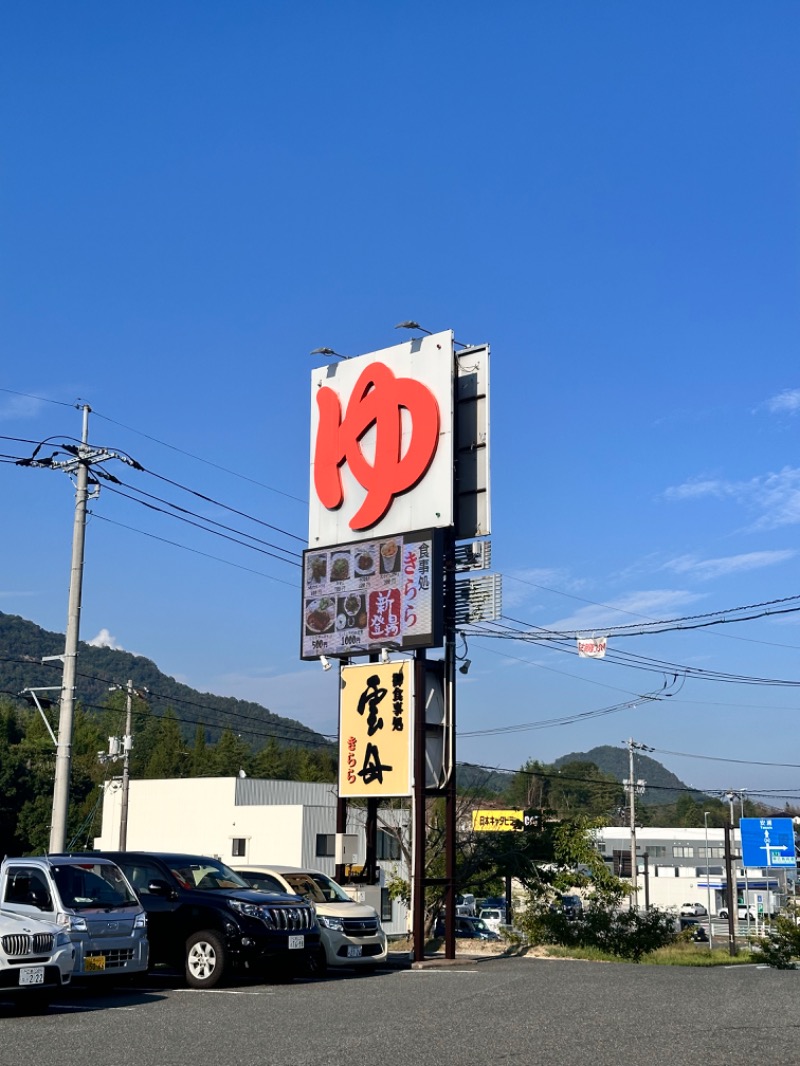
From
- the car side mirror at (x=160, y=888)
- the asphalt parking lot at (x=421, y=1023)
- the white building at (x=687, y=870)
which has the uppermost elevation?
the car side mirror at (x=160, y=888)

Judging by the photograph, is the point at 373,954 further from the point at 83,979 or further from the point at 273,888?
the point at 83,979

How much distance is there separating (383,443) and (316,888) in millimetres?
9078

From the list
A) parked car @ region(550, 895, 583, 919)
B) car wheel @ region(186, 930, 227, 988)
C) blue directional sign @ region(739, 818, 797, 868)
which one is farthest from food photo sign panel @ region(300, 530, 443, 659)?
blue directional sign @ region(739, 818, 797, 868)

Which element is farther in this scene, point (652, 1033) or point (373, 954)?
point (373, 954)

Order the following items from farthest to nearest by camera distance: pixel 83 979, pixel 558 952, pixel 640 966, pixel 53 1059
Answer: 1. pixel 558 952
2. pixel 640 966
3. pixel 83 979
4. pixel 53 1059

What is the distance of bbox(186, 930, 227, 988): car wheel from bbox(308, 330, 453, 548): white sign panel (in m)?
9.43

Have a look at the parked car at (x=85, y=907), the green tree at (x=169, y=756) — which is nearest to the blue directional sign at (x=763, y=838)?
the parked car at (x=85, y=907)

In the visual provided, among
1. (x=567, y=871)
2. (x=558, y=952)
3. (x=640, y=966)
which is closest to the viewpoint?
(x=640, y=966)

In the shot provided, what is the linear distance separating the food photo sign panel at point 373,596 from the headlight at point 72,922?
29.9 feet

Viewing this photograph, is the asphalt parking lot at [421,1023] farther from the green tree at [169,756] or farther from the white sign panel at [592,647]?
the green tree at [169,756]

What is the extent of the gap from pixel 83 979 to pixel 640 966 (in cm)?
1120

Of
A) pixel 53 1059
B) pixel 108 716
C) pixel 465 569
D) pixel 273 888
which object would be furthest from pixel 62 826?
pixel 108 716

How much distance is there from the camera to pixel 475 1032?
38.5ft

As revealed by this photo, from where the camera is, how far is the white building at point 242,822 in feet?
185
